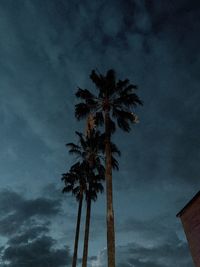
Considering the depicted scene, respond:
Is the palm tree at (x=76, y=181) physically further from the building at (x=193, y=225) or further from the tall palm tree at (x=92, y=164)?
the building at (x=193, y=225)

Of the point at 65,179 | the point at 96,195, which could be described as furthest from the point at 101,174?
the point at 65,179

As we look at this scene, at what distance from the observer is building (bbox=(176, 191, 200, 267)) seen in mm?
14625

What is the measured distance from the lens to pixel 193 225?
15.1 metres

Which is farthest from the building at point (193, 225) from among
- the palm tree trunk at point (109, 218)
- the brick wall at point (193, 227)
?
the palm tree trunk at point (109, 218)

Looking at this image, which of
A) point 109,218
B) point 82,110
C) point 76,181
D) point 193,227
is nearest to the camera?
point 109,218

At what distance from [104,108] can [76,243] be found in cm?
1530

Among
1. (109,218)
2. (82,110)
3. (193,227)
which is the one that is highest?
(82,110)

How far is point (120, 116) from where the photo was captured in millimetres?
19219

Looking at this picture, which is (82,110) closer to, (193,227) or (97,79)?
(97,79)

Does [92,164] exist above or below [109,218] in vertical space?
above

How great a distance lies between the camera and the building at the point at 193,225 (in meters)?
14.6

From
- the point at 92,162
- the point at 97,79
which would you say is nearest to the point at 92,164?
the point at 92,162

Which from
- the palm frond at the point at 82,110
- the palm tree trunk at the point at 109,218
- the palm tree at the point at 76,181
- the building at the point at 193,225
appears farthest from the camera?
the palm tree at the point at 76,181

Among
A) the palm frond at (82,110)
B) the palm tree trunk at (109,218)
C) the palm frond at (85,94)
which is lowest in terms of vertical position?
the palm tree trunk at (109,218)
